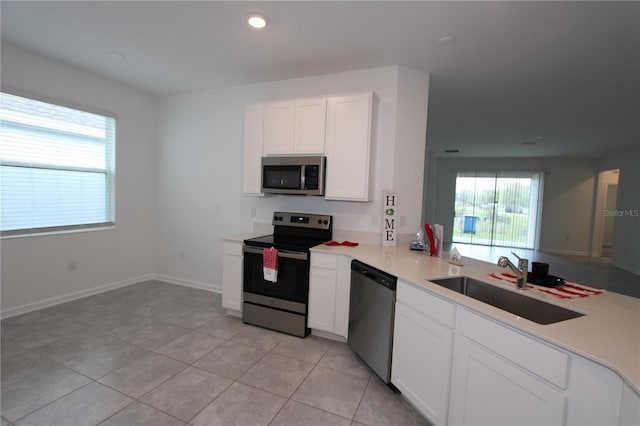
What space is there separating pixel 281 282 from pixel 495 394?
6.31 feet

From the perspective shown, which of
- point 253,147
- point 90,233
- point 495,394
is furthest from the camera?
point 90,233

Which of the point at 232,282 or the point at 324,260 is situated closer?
the point at 324,260

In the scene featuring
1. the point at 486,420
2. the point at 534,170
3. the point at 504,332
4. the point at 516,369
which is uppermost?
the point at 534,170

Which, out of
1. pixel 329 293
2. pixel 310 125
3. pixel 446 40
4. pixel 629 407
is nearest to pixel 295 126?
pixel 310 125

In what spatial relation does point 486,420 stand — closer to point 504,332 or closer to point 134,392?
point 504,332

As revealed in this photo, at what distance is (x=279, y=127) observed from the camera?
3.09 metres

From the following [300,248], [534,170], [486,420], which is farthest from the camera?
[534,170]

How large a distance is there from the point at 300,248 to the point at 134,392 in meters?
1.60

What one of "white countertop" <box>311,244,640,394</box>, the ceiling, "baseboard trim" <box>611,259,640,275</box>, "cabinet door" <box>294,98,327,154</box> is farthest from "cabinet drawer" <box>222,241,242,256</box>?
"baseboard trim" <box>611,259,640,275</box>

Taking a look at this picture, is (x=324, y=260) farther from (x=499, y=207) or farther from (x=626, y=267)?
(x=499, y=207)

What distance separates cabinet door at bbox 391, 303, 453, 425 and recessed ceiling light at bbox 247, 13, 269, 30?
2298 millimetres

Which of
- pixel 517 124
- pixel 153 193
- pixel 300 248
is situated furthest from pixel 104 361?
pixel 517 124

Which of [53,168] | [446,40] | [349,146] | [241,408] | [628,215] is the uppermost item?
[446,40]

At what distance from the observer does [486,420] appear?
54.9 inches
